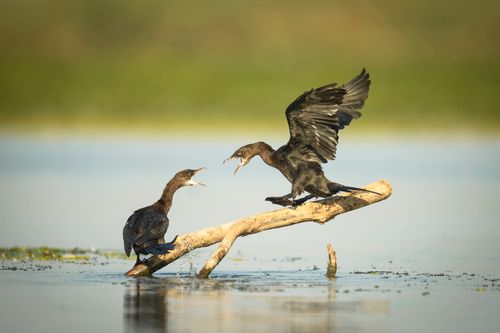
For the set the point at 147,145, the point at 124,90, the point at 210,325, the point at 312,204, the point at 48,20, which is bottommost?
the point at 210,325

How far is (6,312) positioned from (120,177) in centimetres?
1322

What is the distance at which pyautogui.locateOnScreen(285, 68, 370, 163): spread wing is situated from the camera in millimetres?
13203

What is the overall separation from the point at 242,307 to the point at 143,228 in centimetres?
197

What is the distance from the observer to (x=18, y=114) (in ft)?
137

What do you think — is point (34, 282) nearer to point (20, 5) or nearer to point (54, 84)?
point (54, 84)

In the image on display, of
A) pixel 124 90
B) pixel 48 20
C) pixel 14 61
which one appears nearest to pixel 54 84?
pixel 124 90

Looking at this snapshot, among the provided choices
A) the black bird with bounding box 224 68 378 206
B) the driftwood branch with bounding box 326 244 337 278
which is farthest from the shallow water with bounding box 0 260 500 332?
the black bird with bounding box 224 68 378 206

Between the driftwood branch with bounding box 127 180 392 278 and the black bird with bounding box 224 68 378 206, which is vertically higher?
the black bird with bounding box 224 68 378 206

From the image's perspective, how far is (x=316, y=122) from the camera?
13.4m

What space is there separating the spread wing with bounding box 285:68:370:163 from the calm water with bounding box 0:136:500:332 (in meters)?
1.28

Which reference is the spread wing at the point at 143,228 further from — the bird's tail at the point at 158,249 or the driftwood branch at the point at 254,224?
the driftwood branch at the point at 254,224

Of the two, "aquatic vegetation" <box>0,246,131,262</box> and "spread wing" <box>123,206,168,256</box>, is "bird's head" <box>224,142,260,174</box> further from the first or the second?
"aquatic vegetation" <box>0,246,131,262</box>

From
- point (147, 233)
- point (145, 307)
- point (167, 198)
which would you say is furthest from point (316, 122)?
point (145, 307)

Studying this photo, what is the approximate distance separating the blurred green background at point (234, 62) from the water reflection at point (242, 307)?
2489 cm
